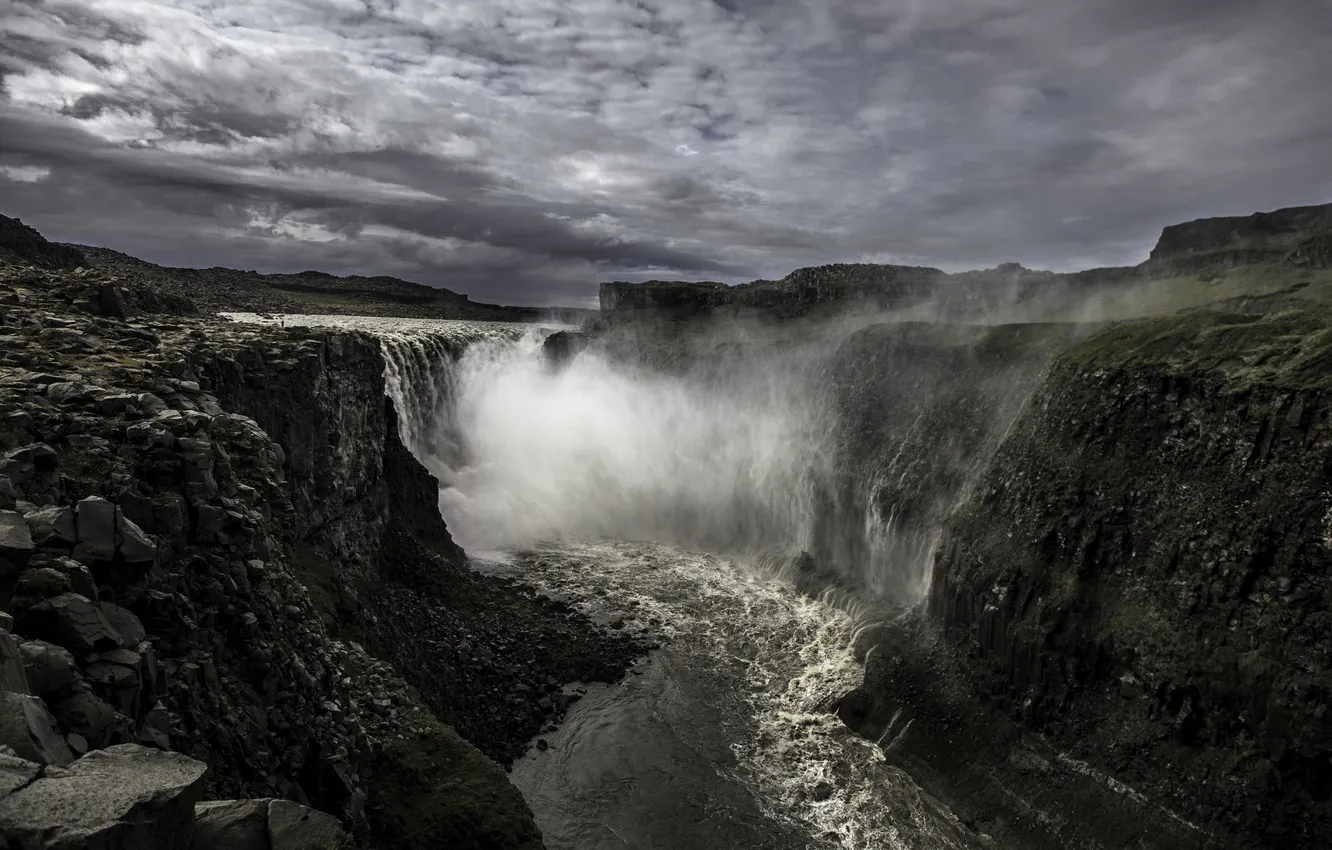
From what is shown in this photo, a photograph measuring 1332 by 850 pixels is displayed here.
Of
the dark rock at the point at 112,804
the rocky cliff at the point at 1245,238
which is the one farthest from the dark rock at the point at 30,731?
the rocky cliff at the point at 1245,238

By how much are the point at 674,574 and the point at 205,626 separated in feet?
95.3

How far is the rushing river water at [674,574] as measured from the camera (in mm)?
21375

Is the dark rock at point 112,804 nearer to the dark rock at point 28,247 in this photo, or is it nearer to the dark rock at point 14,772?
the dark rock at point 14,772

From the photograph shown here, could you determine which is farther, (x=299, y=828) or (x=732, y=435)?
(x=732, y=435)

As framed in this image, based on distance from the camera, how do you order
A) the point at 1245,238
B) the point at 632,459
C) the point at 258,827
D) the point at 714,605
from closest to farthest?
the point at 258,827 → the point at 714,605 → the point at 632,459 → the point at 1245,238

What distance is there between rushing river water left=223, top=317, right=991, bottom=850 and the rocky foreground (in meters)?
3.87

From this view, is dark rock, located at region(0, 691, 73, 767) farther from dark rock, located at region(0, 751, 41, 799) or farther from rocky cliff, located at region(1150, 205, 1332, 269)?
rocky cliff, located at region(1150, 205, 1332, 269)

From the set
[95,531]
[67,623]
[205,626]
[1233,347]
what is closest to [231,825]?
[67,623]

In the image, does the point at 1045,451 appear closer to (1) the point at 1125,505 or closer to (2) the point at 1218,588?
(1) the point at 1125,505

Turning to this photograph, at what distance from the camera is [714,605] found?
35.3 meters

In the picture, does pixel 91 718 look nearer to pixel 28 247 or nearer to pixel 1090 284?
pixel 28 247

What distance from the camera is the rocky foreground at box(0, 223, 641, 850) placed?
305 inches

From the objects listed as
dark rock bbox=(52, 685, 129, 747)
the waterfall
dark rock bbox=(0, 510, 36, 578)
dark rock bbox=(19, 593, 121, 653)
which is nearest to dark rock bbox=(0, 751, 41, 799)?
dark rock bbox=(52, 685, 129, 747)

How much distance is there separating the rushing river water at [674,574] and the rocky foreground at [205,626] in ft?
12.7
